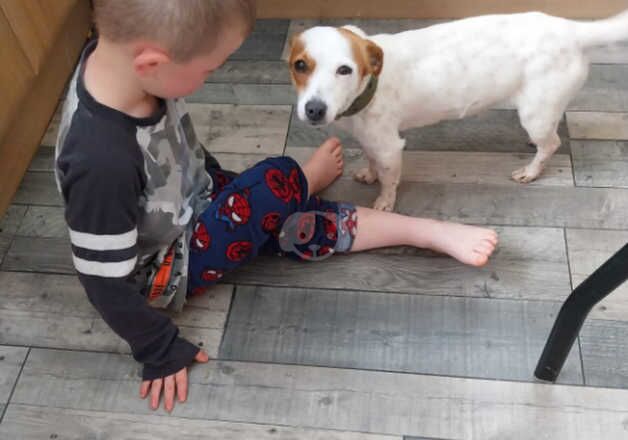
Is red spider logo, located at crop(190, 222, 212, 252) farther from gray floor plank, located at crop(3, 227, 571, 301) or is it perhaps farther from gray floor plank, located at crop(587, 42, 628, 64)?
gray floor plank, located at crop(587, 42, 628, 64)

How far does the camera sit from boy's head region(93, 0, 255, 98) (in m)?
0.73

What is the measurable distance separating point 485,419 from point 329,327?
12.7 inches

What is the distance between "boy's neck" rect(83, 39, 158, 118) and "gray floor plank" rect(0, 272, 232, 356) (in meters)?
0.48

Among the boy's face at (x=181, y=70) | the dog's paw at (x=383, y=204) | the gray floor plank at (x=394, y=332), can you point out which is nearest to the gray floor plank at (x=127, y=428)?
the gray floor plank at (x=394, y=332)

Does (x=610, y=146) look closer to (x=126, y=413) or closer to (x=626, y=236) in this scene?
(x=626, y=236)

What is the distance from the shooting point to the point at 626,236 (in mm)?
1254

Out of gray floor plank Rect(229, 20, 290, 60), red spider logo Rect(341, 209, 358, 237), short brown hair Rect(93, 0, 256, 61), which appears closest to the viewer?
short brown hair Rect(93, 0, 256, 61)

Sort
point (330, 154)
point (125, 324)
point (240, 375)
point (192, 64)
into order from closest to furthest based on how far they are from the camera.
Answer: point (192, 64) < point (125, 324) < point (240, 375) < point (330, 154)

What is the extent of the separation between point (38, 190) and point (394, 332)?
910mm

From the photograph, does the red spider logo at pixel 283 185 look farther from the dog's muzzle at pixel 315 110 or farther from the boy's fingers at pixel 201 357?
the boy's fingers at pixel 201 357

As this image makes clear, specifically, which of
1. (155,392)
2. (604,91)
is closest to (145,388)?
(155,392)

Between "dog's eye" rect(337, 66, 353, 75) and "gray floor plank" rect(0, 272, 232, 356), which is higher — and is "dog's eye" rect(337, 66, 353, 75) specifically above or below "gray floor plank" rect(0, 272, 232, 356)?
above

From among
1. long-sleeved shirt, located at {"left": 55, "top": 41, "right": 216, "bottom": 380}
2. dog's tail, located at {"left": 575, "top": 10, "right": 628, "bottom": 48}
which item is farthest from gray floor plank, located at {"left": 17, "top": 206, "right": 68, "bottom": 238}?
dog's tail, located at {"left": 575, "top": 10, "right": 628, "bottom": 48}

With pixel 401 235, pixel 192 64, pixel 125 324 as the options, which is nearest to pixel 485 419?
pixel 401 235
